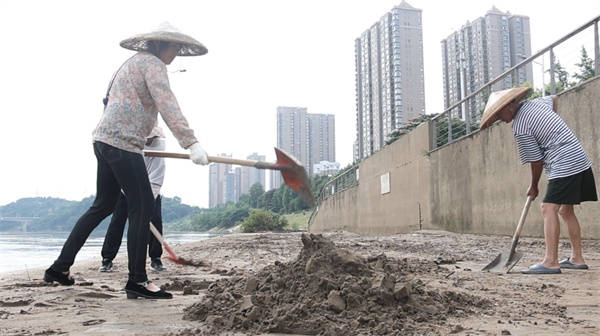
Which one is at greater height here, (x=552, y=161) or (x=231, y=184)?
(x=231, y=184)

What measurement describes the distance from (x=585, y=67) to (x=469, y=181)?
3.03 metres

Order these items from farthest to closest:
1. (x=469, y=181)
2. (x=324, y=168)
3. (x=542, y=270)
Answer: (x=324, y=168), (x=469, y=181), (x=542, y=270)

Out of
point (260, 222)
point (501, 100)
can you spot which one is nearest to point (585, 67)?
point (501, 100)

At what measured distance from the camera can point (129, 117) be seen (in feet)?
9.84

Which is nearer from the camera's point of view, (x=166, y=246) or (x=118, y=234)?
(x=118, y=234)

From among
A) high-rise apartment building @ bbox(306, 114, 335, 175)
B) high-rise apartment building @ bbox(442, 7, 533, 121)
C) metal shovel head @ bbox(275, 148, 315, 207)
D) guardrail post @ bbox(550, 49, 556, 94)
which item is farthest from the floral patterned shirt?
high-rise apartment building @ bbox(306, 114, 335, 175)

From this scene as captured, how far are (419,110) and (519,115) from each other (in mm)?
37248

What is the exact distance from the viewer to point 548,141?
3.71 metres

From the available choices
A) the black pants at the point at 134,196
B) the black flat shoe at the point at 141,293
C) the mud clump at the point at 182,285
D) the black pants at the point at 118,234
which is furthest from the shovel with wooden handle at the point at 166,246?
the black flat shoe at the point at 141,293

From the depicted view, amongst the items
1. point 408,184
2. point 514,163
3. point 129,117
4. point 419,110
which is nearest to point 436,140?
point 408,184

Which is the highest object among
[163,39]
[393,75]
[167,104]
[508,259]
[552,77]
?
[393,75]

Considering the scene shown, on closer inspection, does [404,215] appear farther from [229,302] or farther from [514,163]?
[229,302]

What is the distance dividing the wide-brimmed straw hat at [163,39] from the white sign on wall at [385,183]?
1271cm

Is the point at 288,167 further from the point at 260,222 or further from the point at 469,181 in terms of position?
the point at 260,222
